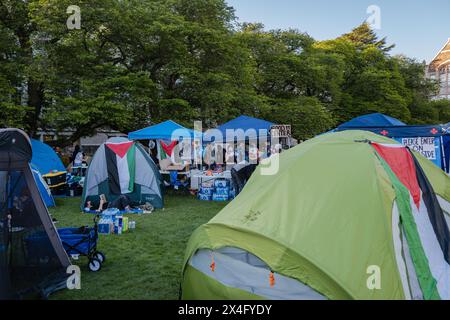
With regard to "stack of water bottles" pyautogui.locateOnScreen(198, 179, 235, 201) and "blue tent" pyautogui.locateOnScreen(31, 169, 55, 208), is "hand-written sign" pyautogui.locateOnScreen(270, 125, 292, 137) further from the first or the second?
"blue tent" pyautogui.locateOnScreen(31, 169, 55, 208)

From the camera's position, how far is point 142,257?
593cm

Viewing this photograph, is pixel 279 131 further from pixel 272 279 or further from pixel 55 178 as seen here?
pixel 272 279

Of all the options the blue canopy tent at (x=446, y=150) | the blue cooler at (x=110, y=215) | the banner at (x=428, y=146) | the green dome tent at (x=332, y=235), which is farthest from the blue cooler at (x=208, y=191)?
the green dome tent at (x=332, y=235)

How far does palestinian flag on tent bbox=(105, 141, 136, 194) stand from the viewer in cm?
991

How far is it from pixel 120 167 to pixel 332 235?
7.48 meters

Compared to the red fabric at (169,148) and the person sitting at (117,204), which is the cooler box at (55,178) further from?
the red fabric at (169,148)

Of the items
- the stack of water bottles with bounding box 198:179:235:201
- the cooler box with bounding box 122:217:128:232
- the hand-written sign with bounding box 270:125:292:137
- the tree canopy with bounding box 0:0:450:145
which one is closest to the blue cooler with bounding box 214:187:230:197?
the stack of water bottles with bounding box 198:179:235:201

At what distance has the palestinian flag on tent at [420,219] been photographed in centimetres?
345

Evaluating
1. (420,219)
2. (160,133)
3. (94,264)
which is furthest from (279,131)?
(420,219)

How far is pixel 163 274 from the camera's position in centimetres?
518

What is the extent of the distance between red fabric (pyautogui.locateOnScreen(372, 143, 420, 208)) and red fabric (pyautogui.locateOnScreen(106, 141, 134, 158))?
282 inches

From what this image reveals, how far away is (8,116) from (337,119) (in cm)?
2149

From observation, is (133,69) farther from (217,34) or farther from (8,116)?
(8,116)

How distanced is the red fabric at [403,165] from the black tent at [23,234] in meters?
3.66
